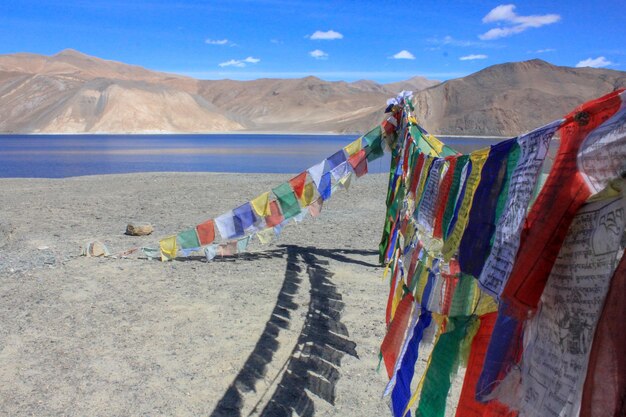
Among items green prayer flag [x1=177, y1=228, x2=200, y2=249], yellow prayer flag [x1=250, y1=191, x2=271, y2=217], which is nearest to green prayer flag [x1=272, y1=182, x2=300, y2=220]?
yellow prayer flag [x1=250, y1=191, x2=271, y2=217]

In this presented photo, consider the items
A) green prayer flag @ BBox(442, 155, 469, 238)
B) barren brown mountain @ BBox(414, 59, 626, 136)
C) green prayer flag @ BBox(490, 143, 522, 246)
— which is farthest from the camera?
barren brown mountain @ BBox(414, 59, 626, 136)

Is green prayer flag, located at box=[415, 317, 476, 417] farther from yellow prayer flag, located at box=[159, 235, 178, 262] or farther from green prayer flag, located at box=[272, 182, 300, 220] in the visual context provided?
yellow prayer flag, located at box=[159, 235, 178, 262]

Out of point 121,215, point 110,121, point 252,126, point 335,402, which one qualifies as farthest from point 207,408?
point 252,126

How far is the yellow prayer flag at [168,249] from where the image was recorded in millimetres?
9227

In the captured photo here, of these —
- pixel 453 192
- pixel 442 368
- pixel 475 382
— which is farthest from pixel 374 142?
pixel 475 382

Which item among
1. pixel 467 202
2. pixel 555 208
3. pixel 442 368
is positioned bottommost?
pixel 442 368

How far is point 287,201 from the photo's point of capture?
30.1 ft

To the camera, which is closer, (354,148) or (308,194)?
(354,148)

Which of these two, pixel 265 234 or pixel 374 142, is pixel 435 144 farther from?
pixel 265 234

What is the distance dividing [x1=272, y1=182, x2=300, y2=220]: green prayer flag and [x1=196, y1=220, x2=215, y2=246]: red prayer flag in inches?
44.3

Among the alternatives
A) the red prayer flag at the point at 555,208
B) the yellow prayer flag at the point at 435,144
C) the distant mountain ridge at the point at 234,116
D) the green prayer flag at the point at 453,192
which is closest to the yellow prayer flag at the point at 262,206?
the yellow prayer flag at the point at 435,144

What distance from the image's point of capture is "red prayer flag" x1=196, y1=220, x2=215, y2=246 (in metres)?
9.25

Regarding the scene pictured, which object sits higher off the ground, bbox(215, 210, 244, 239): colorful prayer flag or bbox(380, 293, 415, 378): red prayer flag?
bbox(380, 293, 415, 378): red prayer flag

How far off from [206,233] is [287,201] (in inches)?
53.0
